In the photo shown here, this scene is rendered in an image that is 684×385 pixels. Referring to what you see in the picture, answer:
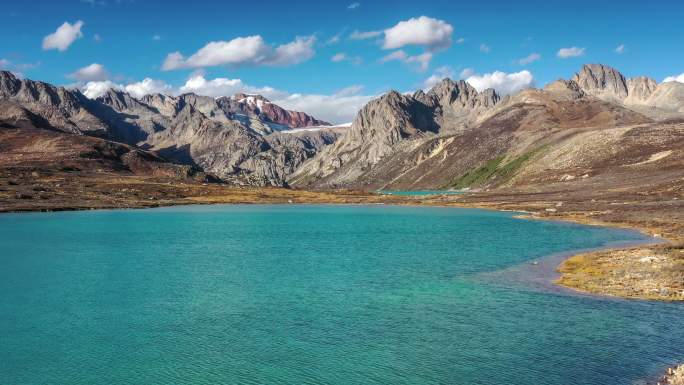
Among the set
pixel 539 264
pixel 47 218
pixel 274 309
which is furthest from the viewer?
pixel 47 218

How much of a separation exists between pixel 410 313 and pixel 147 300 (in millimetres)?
25653

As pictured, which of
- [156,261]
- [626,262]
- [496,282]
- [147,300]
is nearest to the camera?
[147,300]

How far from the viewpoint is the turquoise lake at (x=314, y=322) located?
3431 cm

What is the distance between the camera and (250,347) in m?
39.0

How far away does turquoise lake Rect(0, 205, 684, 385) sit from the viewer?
3431cm

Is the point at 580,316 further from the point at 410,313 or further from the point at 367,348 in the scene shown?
the point at 367,348

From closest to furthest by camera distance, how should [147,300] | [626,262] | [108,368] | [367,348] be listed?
Answer: [108,368] → [367,348] → [147,300] → [626,262]

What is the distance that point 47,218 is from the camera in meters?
158

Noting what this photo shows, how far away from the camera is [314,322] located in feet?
149

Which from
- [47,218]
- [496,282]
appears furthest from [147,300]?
[47,218]

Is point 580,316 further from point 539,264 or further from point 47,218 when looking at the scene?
point 47,218

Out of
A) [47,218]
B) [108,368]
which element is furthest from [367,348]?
[47,218]

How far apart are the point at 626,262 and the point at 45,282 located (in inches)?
2707

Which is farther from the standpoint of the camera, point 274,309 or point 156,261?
point 156,261
